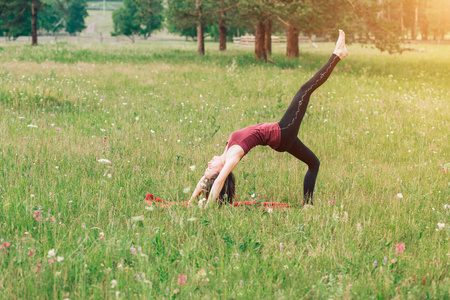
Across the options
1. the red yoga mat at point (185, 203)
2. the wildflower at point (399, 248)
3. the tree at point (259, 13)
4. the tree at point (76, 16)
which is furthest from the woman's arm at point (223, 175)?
the tree at point (76, 16)

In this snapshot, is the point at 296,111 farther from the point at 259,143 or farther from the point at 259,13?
the point at 259,13

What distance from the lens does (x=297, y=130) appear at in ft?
15.6

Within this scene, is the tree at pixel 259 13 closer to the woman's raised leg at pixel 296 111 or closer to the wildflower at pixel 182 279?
the woman's raised leg at pixel 296 111

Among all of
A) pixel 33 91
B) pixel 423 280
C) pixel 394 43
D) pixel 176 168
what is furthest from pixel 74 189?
pixel 394 43

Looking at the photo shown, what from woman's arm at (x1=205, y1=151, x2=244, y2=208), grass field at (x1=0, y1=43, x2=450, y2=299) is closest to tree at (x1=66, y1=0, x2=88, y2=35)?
grass field at (x1=0, y1=43, x2=450, y2=299)

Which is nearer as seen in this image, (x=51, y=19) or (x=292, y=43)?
(x=292, y=43)

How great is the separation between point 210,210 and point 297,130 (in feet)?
4.49

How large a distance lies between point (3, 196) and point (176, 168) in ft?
7.04

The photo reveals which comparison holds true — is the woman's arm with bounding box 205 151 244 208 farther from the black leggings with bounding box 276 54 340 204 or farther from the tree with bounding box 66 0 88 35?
the tree with bounding box 66 0 88 35

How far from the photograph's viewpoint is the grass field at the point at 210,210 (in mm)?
3057

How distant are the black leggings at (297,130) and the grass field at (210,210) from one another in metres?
0.32

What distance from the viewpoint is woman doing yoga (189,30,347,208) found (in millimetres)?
4336

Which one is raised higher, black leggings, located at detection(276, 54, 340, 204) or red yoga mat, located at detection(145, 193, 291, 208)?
black leggings, located at detection(276, 54, 340, 204)

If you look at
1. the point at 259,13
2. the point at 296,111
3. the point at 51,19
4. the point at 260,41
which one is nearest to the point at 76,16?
the point at 51,19
